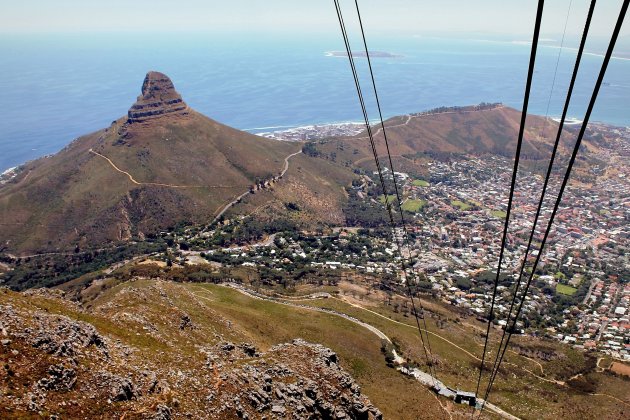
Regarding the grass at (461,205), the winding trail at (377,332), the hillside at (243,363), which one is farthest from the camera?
the grass at (461,205)

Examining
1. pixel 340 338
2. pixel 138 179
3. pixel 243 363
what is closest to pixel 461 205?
pixel 138 179

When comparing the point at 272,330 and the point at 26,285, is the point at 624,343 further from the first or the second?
the point at 26,285

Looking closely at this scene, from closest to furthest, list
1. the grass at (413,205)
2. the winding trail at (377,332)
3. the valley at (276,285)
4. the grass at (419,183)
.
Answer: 1. the valley at (276,285)
2. the winding trail at (377,332)
3. the grass at (413,205)
4. the grass at (419,183)

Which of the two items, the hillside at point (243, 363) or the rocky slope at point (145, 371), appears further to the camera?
the hillside at point (243, 363)

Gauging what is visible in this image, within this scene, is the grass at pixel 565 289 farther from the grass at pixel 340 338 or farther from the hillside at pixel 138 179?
the hillside at pixel 138 179

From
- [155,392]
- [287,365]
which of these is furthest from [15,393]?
[287,365]

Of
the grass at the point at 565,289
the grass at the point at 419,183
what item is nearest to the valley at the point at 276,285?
the grass at the point at 565,289
